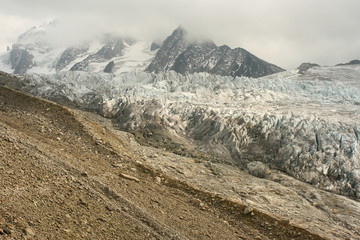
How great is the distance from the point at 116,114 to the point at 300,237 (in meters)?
32.1

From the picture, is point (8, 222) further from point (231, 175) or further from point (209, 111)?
point (209, 111)

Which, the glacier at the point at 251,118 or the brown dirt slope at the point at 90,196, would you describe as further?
the glacier at the point at 251,118

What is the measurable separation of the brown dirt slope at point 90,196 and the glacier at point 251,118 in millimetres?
14023

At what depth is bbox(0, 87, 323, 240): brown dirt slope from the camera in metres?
12.1

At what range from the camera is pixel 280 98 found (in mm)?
53719

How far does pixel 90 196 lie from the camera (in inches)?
586

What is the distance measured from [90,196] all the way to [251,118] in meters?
28.7

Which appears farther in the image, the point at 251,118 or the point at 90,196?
the point at 251,118

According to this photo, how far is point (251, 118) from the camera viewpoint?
4069 cm

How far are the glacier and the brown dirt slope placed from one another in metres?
14.0

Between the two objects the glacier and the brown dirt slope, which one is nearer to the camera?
the brown dirt slope

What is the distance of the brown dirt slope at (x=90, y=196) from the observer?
12.1 meters

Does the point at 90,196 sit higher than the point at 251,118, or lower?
lower

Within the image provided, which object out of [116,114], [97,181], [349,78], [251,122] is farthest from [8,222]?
[349,78]
